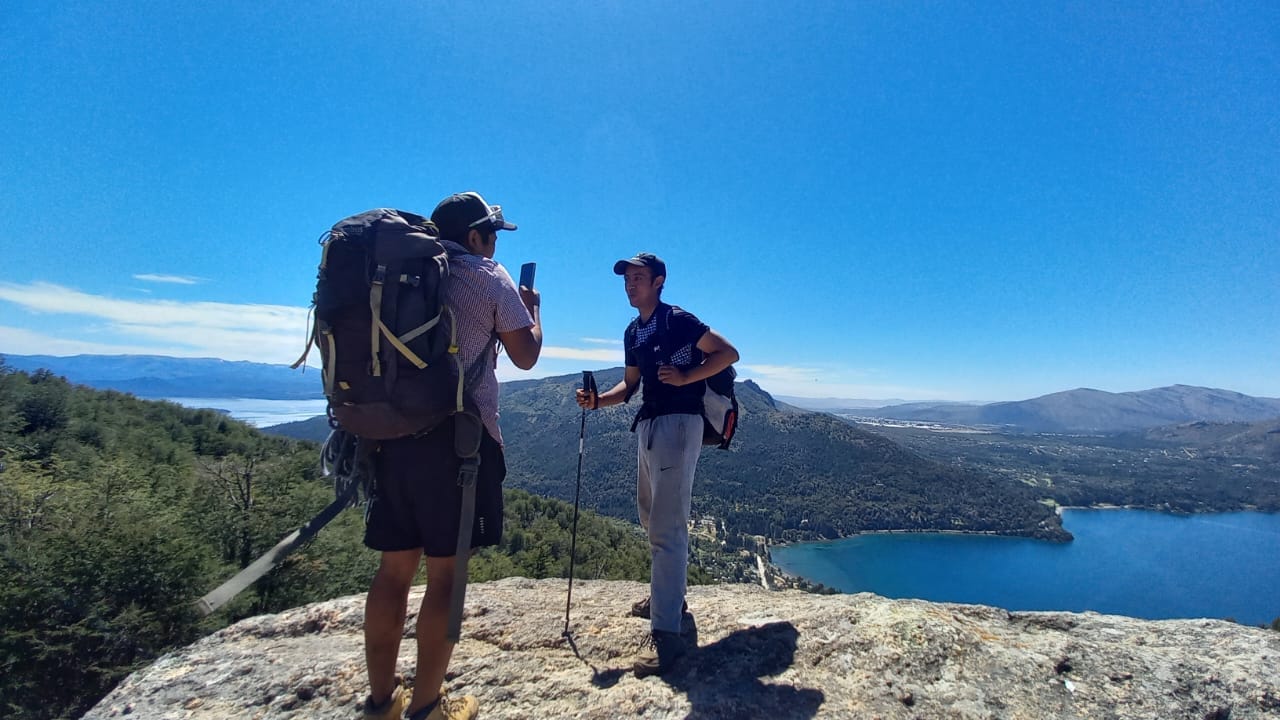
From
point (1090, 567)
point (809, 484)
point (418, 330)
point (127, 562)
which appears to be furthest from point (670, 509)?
point (809, 484)

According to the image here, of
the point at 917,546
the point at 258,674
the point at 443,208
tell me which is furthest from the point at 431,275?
the point at 917,546

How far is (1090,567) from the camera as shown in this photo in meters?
82.2

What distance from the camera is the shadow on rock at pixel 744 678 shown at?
284cm

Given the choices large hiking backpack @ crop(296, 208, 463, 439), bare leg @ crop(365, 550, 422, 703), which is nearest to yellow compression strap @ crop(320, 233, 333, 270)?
large hiking backpack @ crop(296, 208, 463, 439)

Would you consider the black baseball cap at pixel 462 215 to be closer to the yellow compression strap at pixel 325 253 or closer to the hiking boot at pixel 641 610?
the yellow compression strap at pixel 325 253

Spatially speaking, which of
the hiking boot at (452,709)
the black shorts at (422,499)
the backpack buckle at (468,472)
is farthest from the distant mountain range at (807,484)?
the backpack buckle at (468,472)

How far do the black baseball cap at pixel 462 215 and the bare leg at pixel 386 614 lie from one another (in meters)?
1.73

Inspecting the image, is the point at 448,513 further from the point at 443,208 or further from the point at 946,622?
the point at 946,622

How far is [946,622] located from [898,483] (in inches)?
5992

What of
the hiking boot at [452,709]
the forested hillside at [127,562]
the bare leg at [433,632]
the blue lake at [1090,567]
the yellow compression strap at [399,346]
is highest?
the yellow compression strap at [399,346]

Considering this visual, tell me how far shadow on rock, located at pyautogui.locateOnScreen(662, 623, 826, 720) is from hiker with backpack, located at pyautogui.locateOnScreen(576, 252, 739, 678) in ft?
0.58

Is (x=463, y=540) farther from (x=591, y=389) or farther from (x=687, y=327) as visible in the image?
(x=687, y=327)

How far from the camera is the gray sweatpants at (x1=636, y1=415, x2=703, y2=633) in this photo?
348 cm

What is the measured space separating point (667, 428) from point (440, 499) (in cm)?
162
